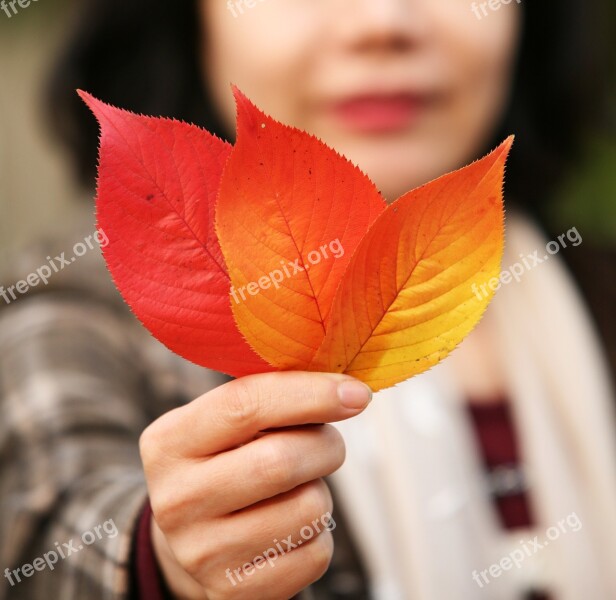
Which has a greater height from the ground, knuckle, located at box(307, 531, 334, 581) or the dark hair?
the dark hair

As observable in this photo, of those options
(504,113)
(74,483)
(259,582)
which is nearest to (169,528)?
(259,582)

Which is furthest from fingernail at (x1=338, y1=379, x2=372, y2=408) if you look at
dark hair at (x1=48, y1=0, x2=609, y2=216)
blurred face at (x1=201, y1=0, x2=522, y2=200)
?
dark hair at (x1=48, y1=0, x2=609, y2=216)

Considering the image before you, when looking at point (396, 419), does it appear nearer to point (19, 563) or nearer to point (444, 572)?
point (444, 572)

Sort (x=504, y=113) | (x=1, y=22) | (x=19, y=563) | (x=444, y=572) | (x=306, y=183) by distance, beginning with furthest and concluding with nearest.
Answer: (x=1, y=22) → (x=504, y=113) → (x=444, y=572) → (x=19, y=563) → (x=306, y=183)

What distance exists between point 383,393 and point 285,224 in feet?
1.89

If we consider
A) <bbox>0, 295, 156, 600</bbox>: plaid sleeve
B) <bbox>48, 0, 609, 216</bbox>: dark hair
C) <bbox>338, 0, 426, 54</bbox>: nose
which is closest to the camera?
<bbox>0, 295, 156, 600</bbox>: plaid sleeve

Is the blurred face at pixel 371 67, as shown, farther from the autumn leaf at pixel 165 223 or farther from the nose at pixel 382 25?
the autumn leaf at pixel 165 223

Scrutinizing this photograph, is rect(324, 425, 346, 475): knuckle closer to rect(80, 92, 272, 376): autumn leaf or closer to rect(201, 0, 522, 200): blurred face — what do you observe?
rect(80, 92, 272, 376): autumn leaf

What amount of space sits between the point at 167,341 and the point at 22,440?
0.38 m

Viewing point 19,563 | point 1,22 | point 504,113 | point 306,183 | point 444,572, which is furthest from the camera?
point 1,22

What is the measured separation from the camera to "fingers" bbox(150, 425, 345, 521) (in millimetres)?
266

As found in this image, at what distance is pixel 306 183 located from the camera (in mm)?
248

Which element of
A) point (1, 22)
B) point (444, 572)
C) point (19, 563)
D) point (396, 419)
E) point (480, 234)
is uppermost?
point (1, 22)

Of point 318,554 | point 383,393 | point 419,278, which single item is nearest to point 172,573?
point 318,554
